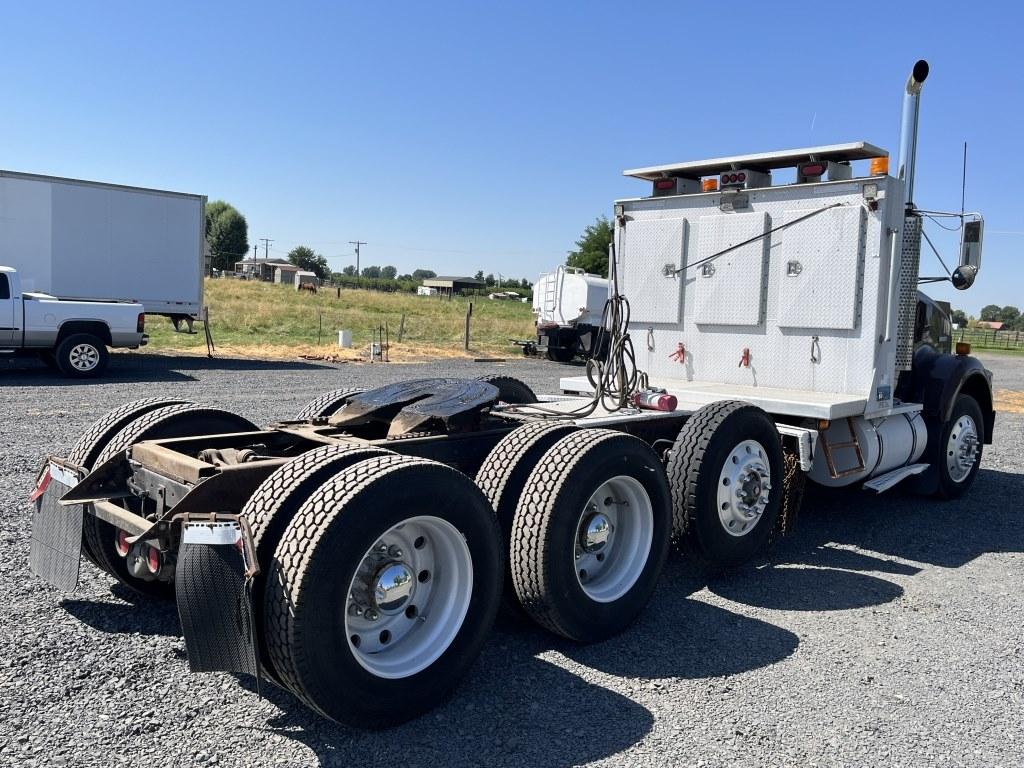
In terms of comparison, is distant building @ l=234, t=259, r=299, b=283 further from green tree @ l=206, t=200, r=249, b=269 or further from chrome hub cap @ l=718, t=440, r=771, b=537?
chrome hub cap @ l=718, t=440, r=771, b=537

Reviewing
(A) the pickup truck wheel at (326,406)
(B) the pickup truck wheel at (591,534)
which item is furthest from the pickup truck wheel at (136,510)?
(B) the pickup truck wheel at (591,534)

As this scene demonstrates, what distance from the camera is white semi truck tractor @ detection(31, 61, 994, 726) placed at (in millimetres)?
3158

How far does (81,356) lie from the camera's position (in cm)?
1581

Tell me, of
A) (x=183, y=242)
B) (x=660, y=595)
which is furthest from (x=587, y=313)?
(x=660, y=595)

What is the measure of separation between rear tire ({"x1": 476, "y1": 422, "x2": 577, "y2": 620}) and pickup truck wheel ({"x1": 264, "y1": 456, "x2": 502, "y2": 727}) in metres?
0.45

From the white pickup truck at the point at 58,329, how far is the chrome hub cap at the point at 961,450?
14071 mm

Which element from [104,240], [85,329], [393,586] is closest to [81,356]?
[85,329]

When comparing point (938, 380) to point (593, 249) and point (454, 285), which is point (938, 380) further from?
point (454, 285)

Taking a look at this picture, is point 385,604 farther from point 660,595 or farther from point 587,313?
point 587,313

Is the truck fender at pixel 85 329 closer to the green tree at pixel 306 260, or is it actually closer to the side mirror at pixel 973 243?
the side mirror at pixel 973 243

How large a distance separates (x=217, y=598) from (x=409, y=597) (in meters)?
0.79

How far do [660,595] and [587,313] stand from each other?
64.5 ft

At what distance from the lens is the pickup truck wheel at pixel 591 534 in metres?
4.00

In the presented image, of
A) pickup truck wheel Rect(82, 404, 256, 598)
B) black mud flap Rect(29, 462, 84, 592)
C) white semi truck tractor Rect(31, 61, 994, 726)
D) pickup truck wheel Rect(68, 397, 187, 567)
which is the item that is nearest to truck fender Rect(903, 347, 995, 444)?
white semi truck tractor Rect(31, 61, 994, 726)
